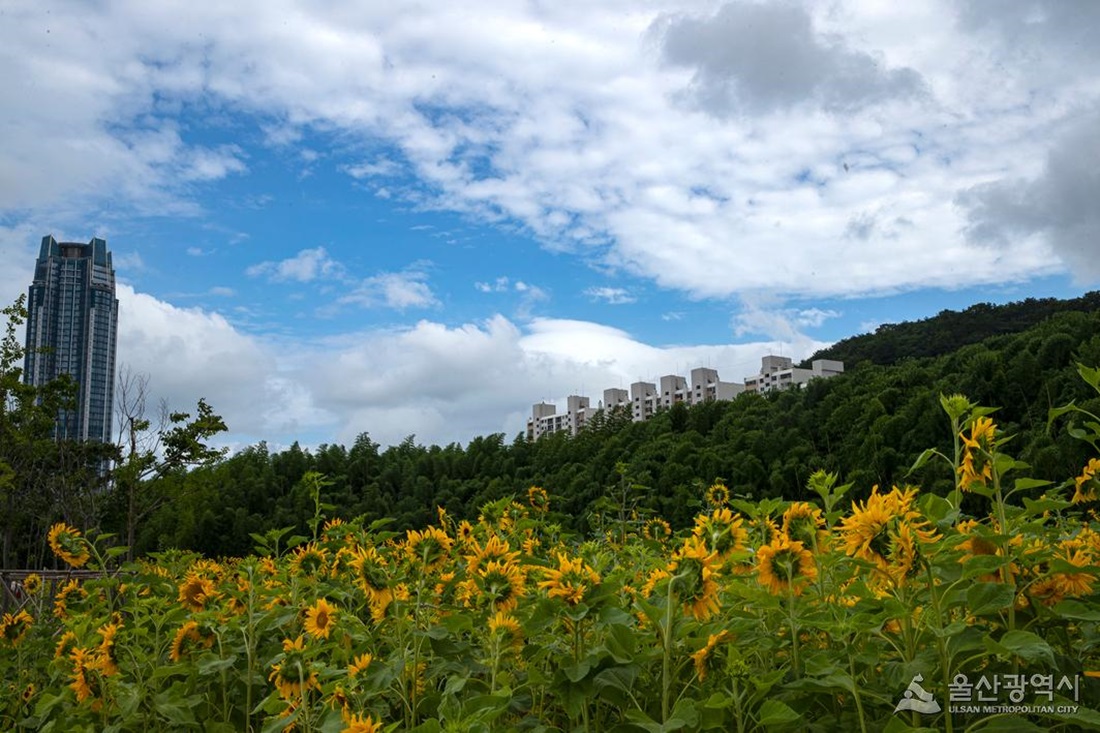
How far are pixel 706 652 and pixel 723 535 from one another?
24 centimetres

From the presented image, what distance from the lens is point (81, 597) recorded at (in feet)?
10.2

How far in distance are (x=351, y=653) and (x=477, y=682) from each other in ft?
1.11

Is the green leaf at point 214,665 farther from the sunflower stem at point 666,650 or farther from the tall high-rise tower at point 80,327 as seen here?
the tall high-rise tower at point 80,327

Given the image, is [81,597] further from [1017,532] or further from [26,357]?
[26,357]

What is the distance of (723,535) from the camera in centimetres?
164

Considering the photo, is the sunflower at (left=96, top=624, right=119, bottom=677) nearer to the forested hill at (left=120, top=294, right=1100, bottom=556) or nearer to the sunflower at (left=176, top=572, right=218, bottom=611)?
the sunflower at (left=176, top=572, right=218, bottom=611)

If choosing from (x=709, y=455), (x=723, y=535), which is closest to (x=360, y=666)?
(x=723, y=535)

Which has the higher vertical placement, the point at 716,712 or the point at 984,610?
the point at 984,610

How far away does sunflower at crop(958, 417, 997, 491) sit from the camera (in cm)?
149

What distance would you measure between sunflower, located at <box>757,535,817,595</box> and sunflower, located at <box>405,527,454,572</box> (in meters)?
0.73

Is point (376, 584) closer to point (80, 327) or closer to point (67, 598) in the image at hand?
point (67, 598)

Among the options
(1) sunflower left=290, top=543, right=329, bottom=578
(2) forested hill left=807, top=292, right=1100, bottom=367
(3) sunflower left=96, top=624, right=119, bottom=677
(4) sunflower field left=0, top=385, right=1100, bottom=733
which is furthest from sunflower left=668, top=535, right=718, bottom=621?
(2) forested hill left=807, top=292, right=1100, bottom=367

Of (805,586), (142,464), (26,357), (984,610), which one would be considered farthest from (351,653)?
(26,357)

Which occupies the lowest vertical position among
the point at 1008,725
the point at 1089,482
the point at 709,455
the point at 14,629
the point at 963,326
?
the point at 1008,725
